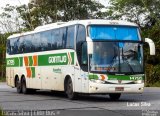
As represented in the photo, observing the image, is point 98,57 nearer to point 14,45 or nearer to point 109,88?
point 109,88

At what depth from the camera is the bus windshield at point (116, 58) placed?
64.1 feet

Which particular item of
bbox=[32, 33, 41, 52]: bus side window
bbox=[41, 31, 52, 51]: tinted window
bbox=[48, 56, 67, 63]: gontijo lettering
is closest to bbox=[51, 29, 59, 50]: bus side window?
bbox=[41, 31, 52, 51]: tinted window

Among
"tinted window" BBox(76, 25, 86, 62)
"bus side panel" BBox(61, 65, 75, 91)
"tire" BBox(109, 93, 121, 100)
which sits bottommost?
"tire" BBox(109, 93, 121, 100)

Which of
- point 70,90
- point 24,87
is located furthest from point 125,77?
point 24,87

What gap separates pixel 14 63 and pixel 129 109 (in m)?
14.0

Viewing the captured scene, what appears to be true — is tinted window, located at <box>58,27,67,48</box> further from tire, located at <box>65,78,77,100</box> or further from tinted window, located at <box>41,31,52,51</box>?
tire, located at <box>65,78,77,100</box>

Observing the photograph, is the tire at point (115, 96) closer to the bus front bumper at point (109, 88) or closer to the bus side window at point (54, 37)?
the bus front bumper at point (109, 88)

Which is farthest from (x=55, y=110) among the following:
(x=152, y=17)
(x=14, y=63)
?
(x=152, y=17)

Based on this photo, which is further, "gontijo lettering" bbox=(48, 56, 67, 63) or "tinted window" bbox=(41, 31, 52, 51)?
"tinted window" bbox=(41, 31, 52, 51)

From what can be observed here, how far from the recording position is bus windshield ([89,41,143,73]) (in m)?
19.5

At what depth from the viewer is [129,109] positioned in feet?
54.2

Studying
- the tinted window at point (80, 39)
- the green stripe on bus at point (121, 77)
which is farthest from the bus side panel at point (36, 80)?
the green stripe on bus at point (121, 77)

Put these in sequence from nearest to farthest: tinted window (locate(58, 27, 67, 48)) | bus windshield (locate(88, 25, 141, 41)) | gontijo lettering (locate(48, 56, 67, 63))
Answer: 1. bus windshield (locate(88, 25, 141, 41))
2. tinted window (locate(58, 27, 67, 48))
3. gontijo lettering (locate(48, 56, 67, 63))

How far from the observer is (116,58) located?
64.6ft
